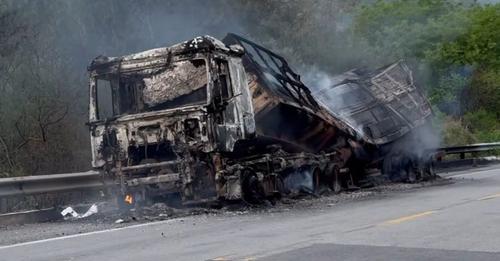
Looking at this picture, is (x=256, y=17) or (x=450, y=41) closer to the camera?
(x=256, y=17)

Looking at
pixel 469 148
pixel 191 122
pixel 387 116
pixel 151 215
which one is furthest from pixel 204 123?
pixel 469 148

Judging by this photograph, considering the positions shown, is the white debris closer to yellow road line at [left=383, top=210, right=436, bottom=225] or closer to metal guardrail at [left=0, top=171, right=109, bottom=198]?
metal guardrail at [left=0, top=171, right=109, bottom=198]

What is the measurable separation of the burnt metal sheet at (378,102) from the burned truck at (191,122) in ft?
8.50

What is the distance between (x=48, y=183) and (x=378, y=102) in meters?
7.67

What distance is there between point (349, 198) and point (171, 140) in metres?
4.06

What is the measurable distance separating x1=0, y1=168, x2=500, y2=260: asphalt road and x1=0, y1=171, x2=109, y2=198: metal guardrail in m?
2.48

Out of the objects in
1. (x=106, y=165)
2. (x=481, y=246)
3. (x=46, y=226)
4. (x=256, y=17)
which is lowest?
(x=481, y=246)

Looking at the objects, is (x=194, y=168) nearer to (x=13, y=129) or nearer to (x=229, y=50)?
(x=229, y=50)

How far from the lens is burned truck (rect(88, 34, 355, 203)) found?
38.8 ft

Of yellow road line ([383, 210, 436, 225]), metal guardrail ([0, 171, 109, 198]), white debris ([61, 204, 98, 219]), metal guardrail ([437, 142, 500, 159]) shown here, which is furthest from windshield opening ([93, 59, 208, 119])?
metal guardrail ([437, 142, 500, 159])

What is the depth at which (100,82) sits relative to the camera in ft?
43.3

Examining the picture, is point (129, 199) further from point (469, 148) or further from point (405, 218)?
point (469, 148)

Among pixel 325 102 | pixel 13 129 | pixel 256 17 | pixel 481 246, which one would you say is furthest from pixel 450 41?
pixel 481 246

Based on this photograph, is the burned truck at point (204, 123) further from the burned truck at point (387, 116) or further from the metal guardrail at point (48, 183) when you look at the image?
the burned truck at point (387, 116)
